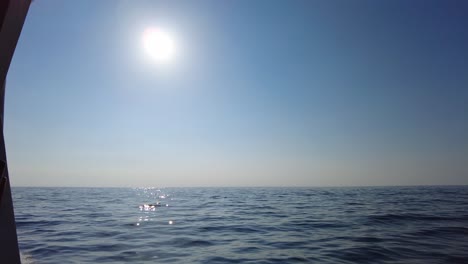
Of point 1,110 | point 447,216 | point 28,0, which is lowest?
point 447,216

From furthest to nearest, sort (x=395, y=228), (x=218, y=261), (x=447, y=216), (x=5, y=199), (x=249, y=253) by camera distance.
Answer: (x=447, y=216) < (x=395, y=228) < (x=249, y=253) < (x=218, y=261) < (x=5, y=199)

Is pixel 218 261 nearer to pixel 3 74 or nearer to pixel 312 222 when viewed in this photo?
pixel 3 74

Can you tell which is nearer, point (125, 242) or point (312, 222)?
point (125, 242)

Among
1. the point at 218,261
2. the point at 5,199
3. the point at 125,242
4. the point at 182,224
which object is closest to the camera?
the point at 5,199

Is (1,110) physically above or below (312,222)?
above

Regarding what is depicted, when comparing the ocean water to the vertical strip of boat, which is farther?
the ocean water

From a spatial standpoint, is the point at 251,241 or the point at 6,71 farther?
the point at 251,241

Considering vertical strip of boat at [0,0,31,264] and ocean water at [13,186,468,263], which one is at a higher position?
vertical strip of boat at [0,0,31,264]

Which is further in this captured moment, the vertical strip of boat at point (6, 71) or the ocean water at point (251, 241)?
the ocean water at point (251, 241)

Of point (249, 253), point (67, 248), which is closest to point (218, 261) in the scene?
point (249, 253)

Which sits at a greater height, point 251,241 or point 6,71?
point 6,71

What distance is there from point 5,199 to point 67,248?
34.2 feet

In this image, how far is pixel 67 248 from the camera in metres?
12.4

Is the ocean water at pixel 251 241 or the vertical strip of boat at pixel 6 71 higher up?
Answer: the vertical strip of boat at pixel 6 71
